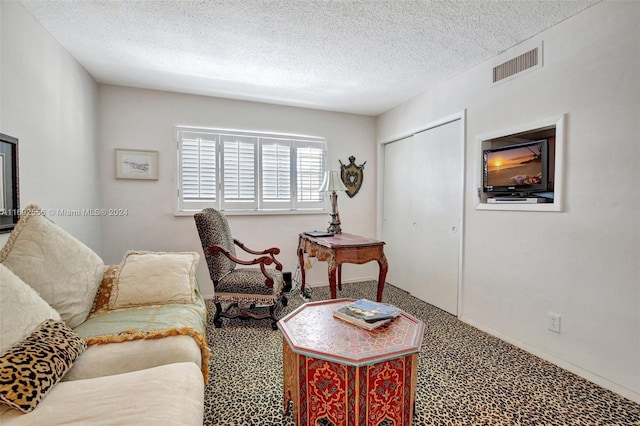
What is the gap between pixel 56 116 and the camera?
7.79 ft

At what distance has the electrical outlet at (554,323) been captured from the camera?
2199mm

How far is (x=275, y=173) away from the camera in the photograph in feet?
13.0

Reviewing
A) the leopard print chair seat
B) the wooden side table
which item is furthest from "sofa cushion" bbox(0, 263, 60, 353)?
the wooden side table

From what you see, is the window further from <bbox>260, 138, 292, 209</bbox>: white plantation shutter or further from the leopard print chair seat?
the leopard print chair seat

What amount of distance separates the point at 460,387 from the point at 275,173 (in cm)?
302

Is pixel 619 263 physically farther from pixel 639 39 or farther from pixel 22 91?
pixel 22 91

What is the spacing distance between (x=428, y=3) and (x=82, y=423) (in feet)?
8.91

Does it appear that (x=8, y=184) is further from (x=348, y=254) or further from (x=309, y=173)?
(x=309, y=173)

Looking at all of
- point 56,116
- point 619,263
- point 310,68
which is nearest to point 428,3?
point 310,68

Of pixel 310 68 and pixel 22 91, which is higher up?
pixel 310 68

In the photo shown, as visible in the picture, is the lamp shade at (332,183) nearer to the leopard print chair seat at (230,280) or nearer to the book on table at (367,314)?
the leopard print chair seat at (230,280)

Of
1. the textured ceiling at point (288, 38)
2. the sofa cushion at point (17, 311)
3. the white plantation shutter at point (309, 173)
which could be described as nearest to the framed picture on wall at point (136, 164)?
the textured ceiling at point (288, 38)

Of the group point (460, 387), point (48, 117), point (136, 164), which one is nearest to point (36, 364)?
point (48, 117)

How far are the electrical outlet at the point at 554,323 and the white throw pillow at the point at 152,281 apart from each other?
8.57ft
